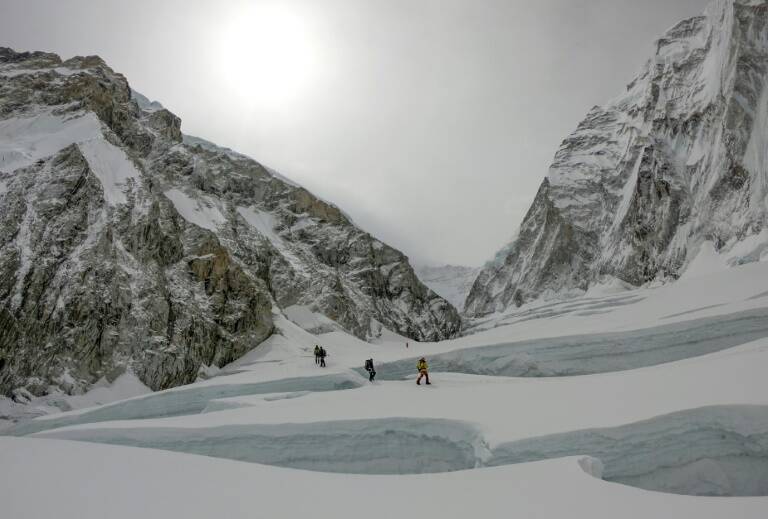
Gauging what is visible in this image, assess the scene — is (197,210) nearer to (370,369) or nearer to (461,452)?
(370,369)

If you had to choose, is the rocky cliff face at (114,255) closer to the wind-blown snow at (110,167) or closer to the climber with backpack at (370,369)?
the wind-blown snow at (110,167)

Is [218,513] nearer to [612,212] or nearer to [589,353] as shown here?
[589,353]

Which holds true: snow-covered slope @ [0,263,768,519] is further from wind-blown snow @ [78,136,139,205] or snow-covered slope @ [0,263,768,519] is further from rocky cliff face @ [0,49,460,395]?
wind-blown snow @ [78,136,139,205]

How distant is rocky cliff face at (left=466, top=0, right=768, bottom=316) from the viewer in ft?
245

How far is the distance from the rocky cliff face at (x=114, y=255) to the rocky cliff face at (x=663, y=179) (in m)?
64.3

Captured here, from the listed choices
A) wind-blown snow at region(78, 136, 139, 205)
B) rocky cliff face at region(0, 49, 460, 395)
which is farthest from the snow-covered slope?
wind-blown snow at region(78, 136, 139, 205)

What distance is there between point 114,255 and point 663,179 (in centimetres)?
10768

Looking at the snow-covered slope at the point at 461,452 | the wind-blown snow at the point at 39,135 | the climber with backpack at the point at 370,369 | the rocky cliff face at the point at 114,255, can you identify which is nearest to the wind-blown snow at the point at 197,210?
the rocky cliff face at the point at 114,255

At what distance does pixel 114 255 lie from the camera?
39812 mm

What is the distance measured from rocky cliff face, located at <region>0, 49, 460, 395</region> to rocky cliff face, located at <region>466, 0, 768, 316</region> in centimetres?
6426

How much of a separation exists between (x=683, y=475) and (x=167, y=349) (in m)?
38.9

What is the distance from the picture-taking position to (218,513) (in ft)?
18.4

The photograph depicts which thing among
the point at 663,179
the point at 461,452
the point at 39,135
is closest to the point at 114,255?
the point at 39,135

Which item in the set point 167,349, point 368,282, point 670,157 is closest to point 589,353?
point 167,349
